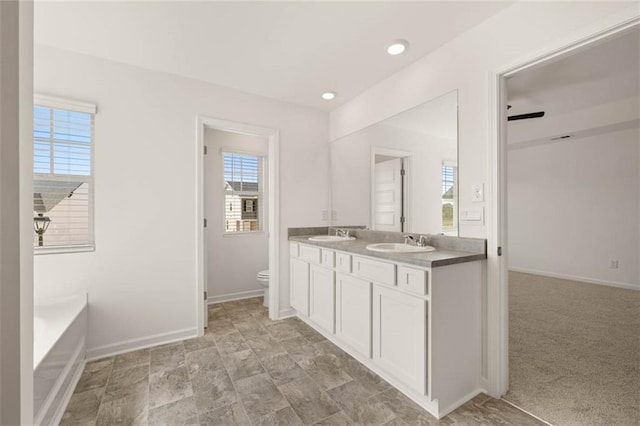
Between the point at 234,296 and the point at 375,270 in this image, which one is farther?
the point at 234,296

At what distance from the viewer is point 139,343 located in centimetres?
245

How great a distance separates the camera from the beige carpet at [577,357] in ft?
5.39

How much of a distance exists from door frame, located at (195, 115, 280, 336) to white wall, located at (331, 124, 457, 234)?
75cm

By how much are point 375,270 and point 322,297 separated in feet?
2.68

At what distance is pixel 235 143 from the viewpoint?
149 inches

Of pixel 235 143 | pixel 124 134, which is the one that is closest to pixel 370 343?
pixel 124 134

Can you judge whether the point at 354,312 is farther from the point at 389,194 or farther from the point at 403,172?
the point at 403,172

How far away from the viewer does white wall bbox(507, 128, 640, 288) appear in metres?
3.97

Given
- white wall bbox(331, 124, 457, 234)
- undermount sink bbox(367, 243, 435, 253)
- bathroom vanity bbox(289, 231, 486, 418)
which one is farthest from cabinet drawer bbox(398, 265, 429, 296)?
white wall bbox(331, 124, 457, 234)

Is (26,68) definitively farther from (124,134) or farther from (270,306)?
(270,306)

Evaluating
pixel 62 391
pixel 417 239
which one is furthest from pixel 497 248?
pixel 62 391

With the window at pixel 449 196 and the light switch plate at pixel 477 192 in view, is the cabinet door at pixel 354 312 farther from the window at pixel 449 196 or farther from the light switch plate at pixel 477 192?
the light switch plate at pixel 477 192

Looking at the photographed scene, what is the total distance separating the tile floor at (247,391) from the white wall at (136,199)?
327 millimetres

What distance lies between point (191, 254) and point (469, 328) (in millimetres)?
2429
